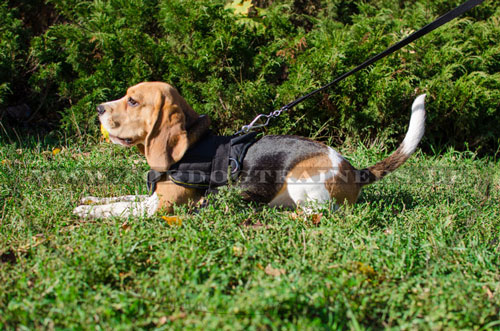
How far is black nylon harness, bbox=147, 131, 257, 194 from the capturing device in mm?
3275

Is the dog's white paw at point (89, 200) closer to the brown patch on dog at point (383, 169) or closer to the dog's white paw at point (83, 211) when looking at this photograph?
the dog's white paw at point (83, 211)

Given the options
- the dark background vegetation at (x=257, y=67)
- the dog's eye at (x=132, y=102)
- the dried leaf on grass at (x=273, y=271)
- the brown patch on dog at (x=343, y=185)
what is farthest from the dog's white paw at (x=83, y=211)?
the dark background vegetation at (x=257, y=67)

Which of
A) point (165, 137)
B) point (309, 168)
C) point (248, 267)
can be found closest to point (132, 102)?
point (165, 137)

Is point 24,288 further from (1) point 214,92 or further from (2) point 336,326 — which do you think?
(1) point 214,92

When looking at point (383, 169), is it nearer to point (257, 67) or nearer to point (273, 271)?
point (273, 271)

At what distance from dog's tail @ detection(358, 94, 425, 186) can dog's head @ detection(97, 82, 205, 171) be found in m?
1.57

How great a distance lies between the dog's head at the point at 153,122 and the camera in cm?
325

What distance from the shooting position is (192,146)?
3334 millimetres

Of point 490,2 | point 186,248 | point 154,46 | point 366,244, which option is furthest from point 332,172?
point 490,2

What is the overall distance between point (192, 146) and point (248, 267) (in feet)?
4.04

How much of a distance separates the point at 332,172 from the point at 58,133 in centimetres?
432

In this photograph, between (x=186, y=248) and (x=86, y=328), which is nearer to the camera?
(x=86, y=328)

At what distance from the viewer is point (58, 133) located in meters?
5.91

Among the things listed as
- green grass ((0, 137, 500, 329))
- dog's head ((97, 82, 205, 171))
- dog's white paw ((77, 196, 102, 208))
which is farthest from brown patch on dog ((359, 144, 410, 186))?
dog's white paw ((77, 196, 102, 208))
